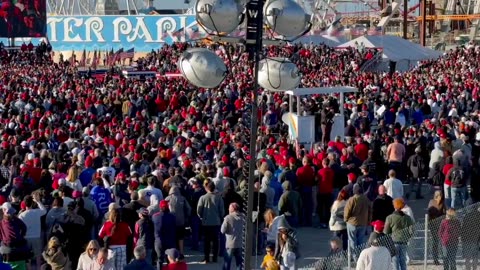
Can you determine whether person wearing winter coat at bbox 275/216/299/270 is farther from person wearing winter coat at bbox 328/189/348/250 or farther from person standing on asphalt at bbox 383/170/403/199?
person standing on asphalt at bbox 383/170/403/199

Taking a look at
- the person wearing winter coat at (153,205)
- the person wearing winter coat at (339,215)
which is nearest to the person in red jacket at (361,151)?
the person wearing winter coat at (339,215)

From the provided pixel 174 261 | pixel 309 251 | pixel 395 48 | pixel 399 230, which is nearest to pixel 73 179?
pixel 309 251

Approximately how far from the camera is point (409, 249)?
12531 millimetres

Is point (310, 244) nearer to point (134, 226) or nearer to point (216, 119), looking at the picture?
point (134, 226)

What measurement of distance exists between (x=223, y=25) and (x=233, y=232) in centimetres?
509

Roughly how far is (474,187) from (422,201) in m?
2.55

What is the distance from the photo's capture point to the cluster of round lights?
7.95 meters

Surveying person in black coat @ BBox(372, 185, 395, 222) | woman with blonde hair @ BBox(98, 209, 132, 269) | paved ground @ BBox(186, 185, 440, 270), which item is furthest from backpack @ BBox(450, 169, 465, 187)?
woman with blonde hair @ BBox(98, 209, 132, 269)

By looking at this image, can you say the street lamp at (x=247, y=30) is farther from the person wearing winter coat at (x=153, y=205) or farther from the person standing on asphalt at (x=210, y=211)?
the person standing on asphalt at (x=210, y=211)

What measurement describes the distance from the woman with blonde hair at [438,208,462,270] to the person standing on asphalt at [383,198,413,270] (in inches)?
14.5

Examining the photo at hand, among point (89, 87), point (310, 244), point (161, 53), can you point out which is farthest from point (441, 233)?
point (161, 53)

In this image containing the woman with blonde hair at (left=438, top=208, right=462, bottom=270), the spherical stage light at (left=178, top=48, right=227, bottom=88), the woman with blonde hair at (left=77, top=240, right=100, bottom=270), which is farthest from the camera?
the woman with blonde hair at (left=438, top=208, right=462, bottom=270)

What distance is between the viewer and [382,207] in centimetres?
1362

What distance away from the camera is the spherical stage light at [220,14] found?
7.93 meters
